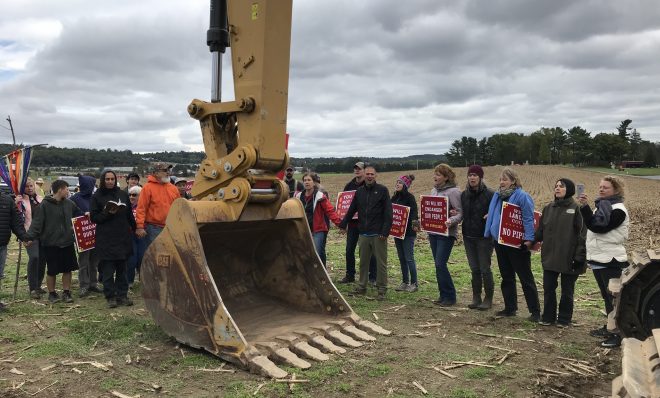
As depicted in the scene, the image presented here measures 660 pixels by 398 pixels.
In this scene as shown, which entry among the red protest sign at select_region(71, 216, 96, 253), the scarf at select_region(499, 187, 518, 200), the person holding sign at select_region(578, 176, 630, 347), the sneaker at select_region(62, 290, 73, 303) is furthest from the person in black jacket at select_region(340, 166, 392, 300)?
the sneaker at select_region(62, 290, 73, 303)

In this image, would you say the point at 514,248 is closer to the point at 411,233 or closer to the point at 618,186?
the point at 618,186

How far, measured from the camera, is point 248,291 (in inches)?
264

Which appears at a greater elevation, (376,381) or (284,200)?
(284,200)

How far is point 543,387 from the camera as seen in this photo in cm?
464

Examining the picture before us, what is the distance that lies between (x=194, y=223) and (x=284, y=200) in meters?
1.09

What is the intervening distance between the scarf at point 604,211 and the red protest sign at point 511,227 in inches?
36.2

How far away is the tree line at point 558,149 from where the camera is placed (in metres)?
95.2

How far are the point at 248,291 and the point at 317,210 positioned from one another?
2771mm

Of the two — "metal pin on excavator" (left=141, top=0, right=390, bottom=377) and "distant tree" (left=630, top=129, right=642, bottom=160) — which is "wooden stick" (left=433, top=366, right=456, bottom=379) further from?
"distant tree" (left=630, top=129, right=642, bottom=160)

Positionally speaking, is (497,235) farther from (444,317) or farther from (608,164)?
(608,164)

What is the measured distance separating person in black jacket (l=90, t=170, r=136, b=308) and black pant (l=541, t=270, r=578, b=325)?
5840mm

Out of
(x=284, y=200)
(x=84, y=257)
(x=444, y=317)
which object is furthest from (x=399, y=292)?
(x=84, y=257)

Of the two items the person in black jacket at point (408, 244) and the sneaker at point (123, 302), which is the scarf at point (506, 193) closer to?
the person in black jacket at point (408, 244)

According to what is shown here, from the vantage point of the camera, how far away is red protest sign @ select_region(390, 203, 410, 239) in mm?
8664
